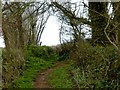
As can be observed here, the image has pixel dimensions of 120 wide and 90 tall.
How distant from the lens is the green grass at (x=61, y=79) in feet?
21.0

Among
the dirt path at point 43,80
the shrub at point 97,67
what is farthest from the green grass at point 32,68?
the shrub at point 97,67

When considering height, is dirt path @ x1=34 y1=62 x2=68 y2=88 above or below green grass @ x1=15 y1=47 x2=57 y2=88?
below

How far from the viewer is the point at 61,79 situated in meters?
6.89

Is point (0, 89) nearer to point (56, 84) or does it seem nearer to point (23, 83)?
point (23, 83)

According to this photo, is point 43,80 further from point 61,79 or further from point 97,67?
point 97,67

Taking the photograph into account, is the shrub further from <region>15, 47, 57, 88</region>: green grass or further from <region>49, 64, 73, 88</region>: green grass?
<region>15, 47, 57, 88</region>: green grass

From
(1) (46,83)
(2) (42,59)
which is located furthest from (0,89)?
(2) (42,59)

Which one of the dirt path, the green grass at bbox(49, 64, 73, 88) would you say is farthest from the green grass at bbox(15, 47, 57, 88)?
the green grass at bbox(49, 64, 73, 88)

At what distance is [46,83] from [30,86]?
1.51 ft

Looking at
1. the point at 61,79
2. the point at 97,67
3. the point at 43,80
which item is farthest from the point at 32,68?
the point at 97,67

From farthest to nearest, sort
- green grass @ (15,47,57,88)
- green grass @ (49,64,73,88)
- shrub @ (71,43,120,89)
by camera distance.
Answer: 1. green grass @ (15,47,57,88)
2. green grass @ (49,64,73,88)
3. shrub @ (71,43,120,89)

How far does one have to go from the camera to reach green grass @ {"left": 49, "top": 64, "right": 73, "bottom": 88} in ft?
21.0

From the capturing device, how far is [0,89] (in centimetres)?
572

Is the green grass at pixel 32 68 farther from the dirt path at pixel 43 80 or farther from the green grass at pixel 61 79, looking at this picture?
the green grass at pixel 61 79
